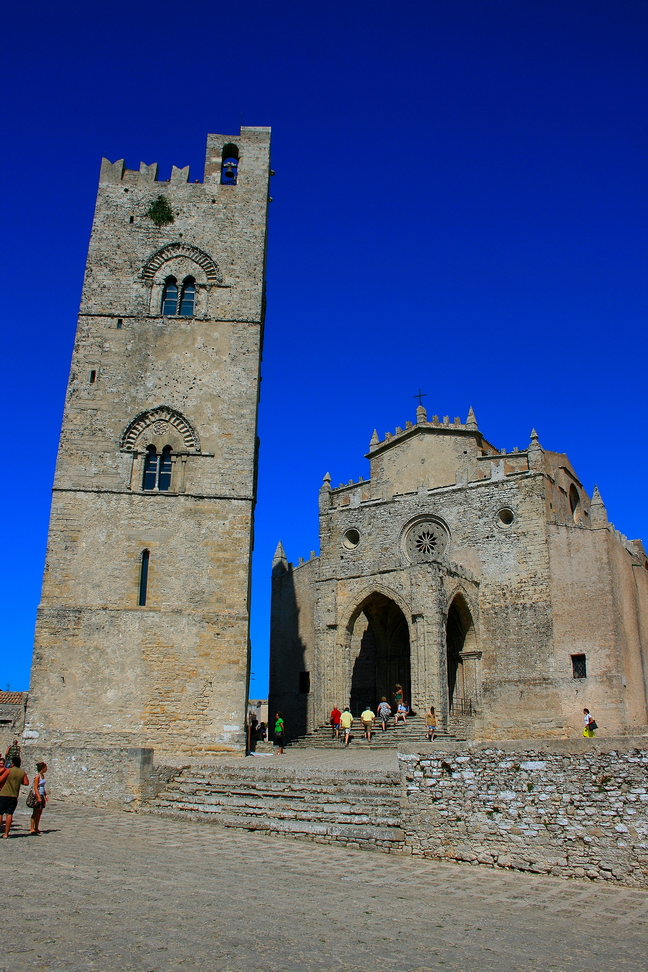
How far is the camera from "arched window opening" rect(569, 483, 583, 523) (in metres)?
28.5

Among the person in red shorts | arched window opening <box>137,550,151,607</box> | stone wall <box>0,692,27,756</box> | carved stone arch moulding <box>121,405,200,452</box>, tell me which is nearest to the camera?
arched window opening <box>137,550,151,607</box>

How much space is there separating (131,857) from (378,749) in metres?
11.8

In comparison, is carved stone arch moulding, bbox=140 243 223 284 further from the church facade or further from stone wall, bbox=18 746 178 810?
stone wall, bbox=18 746 178 810

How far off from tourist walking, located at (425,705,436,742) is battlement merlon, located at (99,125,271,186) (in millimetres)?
17031

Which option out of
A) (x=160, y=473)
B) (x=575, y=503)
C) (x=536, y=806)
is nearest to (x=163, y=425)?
(x=160, y=473)

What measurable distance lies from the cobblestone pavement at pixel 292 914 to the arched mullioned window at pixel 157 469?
1086 centimetres

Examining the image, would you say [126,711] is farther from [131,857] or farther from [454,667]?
[454,667]

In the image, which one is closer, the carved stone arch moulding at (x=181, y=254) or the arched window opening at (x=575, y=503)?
the carved stone arch moulding at (x=181, y=254)

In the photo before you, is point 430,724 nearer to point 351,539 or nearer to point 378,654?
point 378,654

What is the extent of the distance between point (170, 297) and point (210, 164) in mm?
4712

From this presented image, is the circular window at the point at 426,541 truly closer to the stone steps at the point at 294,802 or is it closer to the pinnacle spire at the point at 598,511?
the pinnacle spire at the point at 598,511

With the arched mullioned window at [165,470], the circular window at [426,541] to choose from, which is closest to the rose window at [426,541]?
the circular window at [426,541]

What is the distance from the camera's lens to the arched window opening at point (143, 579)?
60.7 ft

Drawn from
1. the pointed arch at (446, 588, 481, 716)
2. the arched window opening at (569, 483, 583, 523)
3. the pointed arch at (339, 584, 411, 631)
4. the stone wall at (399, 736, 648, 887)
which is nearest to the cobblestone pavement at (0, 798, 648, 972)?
the stone wall at (399, 736, 648, 887)
